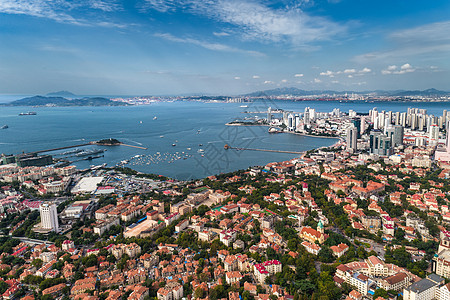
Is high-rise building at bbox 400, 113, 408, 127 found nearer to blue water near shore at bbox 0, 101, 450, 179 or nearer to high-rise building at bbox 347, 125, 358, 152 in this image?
blue water near shore at bbox 0, 101, 450, 179

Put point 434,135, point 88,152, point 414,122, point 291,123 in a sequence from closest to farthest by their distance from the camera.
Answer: point 434,135, point 88,152, point 414,122, point 291,123

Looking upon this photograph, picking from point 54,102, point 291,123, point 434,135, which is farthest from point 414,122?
point 54,102

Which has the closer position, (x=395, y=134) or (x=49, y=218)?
(x=49, y=218)

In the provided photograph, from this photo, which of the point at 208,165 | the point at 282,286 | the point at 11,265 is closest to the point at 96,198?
the point at 11,265

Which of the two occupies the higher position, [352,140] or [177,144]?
[352,140]

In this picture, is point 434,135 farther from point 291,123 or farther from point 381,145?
point 291,123

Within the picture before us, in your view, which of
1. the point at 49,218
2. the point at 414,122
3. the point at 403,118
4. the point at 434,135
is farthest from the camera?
the point at 403,118

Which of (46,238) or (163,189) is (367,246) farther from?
(46,238)

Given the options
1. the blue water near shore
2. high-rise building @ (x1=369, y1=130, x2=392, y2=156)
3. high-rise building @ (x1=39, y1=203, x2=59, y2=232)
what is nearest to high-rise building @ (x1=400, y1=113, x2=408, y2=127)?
the blue water near shore

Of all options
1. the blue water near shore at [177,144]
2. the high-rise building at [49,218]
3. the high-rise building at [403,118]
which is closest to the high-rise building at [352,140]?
the blue water near shore at [177,144]
